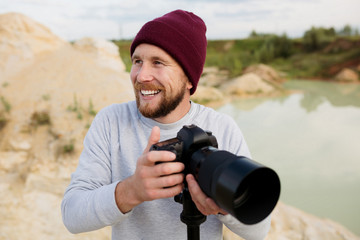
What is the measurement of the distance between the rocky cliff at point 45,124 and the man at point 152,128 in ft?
5.36

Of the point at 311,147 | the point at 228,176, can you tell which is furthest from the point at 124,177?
the point at 311,147

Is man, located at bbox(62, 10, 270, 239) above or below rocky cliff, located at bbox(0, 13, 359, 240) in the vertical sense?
above

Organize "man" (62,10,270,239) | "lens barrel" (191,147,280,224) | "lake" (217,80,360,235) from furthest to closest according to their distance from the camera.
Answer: "lake" (217,80,360,235) → "man" (62,10,270,239) → "lens barrel" (191,147,280,224)

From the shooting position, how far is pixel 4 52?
629 centimetres

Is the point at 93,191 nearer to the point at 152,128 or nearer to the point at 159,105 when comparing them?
the point at 152,128

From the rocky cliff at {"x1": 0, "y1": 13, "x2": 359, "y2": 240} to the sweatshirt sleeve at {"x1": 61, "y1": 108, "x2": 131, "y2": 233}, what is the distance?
6.09 feet

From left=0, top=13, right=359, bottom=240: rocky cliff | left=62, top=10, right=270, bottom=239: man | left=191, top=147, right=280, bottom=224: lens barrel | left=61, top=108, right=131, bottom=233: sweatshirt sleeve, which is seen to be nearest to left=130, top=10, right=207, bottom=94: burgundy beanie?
left=62, top=10, right=270, bottom=239: man

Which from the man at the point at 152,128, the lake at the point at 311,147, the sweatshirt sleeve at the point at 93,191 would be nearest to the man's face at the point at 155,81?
the man at the point at 152,128

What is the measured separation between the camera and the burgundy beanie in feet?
4.41

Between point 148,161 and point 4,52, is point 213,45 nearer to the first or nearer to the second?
point 4,52

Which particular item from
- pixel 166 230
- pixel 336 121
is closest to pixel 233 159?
pixel 166 230

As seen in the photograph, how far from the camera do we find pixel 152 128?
125 cm

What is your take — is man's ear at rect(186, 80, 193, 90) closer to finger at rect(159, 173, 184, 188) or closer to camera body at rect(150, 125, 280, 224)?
camera body at rect(150, 125, 280, 224)

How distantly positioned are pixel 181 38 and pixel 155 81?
254 mm
